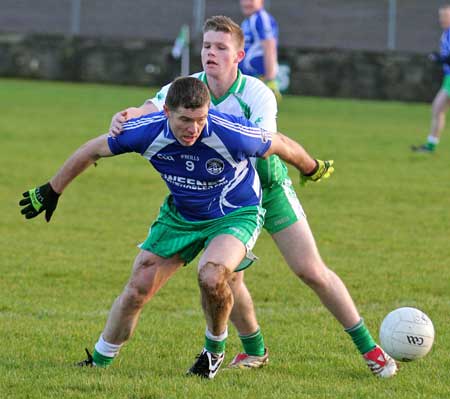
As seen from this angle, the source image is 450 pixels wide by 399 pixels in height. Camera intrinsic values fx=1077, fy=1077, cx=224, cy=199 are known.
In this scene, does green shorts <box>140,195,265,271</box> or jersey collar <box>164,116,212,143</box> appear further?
green shorts <box>140,195,265,271</box>

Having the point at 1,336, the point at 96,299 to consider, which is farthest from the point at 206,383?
the point at 96,299

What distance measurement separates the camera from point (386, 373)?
231 inches

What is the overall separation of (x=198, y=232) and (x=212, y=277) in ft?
1.28

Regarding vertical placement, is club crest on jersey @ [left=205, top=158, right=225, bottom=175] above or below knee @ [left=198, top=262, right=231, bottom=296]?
above

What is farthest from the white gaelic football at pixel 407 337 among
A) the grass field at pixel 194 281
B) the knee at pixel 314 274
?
the knee at pixel 314 274

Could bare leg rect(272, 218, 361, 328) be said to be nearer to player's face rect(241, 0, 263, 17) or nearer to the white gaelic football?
the white gaelic football

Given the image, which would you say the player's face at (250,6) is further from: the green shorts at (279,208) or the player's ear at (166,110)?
the player's ear at (166,110)

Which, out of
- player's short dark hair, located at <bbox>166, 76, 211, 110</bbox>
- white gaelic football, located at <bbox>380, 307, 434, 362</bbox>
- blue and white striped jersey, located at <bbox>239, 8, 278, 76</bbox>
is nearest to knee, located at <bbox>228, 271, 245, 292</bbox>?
white gaelic football, located at <bbox>380, 307, 434, 362</bbox>

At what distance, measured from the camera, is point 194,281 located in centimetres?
866

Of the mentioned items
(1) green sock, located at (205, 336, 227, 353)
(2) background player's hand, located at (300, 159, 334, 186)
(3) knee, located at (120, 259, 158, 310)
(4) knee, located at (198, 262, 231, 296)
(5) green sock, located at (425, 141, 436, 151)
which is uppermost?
(2) background player's hand, located at (300, 159, 334, 186)

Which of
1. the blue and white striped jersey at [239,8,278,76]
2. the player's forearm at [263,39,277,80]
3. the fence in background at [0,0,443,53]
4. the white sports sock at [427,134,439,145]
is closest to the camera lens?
the player's forearm at [263,39,277,80]

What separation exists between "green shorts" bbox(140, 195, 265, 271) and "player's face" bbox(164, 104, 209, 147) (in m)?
0.54

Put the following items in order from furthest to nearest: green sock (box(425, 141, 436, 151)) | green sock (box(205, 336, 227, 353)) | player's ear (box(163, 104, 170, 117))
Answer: green sock (box(425, 141, 436, 151)) < green sock (box(205, 336, 227, 353)) < player's ear (box(163, 104, 170, 117))

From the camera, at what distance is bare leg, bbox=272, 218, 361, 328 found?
5.83 m
